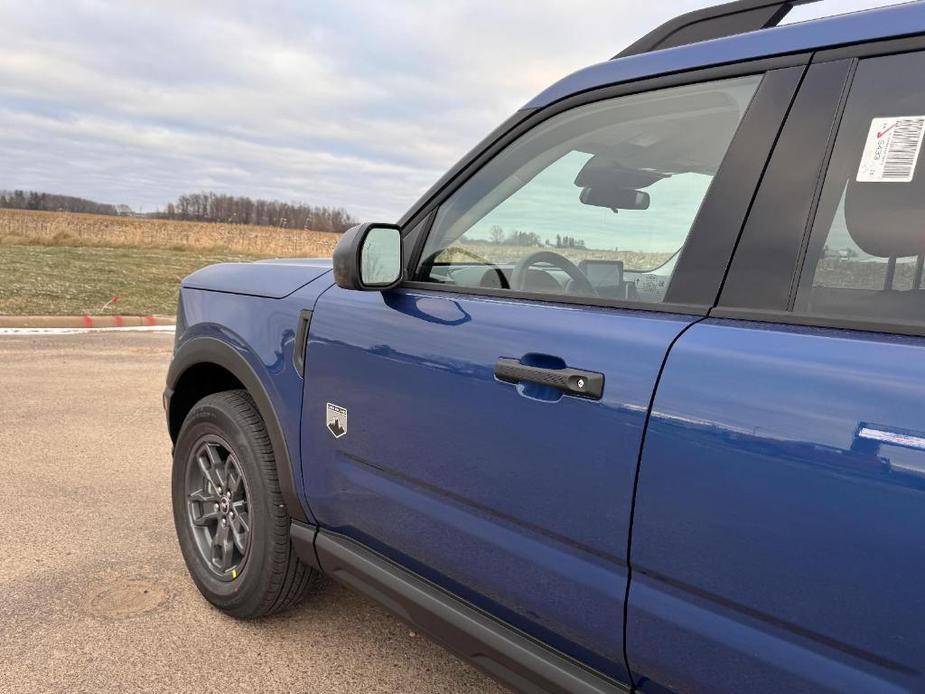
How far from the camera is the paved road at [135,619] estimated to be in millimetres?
2525

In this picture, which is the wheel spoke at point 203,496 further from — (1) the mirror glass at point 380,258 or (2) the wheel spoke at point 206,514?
(1) the mirror glass at point 380,258

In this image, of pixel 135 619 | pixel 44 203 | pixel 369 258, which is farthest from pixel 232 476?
pixel 44 203

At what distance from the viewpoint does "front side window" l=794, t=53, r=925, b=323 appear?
1.38 m

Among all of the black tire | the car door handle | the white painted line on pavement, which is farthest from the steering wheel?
the white painted line on pavement

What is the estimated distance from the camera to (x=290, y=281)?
8.70ft

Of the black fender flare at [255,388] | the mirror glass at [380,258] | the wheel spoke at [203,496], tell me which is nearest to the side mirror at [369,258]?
the mirror glass at [380,258]

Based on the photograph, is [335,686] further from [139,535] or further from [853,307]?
[853,307]

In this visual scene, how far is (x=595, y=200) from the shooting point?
2043 mm

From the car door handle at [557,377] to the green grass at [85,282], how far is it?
35.7 ft

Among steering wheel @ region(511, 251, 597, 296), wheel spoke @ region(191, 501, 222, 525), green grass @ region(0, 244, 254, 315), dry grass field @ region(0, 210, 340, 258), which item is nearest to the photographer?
steering wheel @ region(511, 251, 597, 296)

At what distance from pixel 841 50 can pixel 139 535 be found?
136 inches

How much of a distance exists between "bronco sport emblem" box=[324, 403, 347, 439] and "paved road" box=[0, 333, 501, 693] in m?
0.91

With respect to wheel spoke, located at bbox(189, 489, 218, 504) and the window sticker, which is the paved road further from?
the window sticker

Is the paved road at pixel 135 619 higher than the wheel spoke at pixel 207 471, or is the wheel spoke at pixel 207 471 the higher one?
the wheel spoke at pixel 207 471
